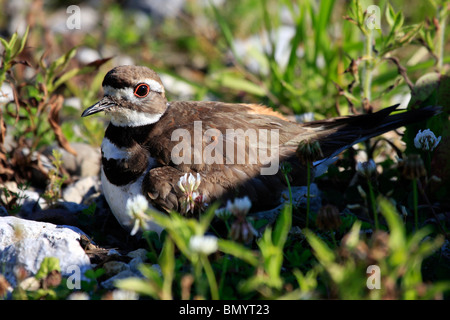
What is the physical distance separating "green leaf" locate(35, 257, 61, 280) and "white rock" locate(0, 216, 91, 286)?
0.40 ft

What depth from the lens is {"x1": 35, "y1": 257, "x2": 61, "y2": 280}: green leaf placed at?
275 cm

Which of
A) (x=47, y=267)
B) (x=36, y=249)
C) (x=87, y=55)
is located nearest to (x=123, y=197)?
(x=36, y=249)

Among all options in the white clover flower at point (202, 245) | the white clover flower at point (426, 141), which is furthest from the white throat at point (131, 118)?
the white clover flower at point (426, 141)

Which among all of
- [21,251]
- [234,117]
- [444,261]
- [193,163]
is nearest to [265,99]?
[234,117]

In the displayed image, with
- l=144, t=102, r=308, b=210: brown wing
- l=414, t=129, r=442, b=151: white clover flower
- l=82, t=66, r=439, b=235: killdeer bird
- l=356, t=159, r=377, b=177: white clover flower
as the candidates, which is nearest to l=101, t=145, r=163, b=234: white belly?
l=82, t=66, r=439, b=235: killdeer bird

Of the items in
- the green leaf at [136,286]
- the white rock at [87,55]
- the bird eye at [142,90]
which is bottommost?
the green leaf at [136,286]

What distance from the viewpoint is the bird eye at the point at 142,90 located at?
12.1ft

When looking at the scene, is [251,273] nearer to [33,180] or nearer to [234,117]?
[234,117]

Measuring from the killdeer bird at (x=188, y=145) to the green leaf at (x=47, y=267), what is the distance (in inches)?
28.7

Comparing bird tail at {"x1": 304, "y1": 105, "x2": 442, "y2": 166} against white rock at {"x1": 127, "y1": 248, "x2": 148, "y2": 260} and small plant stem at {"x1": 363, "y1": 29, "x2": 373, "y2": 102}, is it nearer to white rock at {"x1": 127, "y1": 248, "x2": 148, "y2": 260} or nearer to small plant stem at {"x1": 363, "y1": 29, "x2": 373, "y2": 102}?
small plant stem at {"x1": 363, "y1": 29, "x2": 373, "y2": 102}

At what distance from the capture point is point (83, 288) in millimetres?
2785

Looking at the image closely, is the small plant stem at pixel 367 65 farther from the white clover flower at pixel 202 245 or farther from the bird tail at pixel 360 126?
the white clover flower at pixel 202 245

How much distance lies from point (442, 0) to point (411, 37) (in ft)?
2.44

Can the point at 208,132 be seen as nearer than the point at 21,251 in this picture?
No
